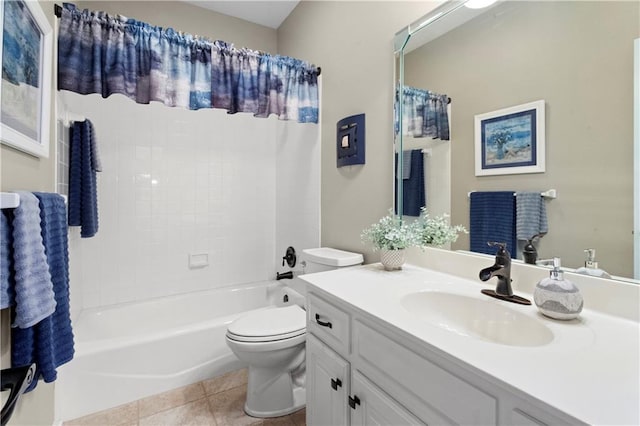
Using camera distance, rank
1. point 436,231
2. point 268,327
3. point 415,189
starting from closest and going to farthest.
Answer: point 436,231, point 415,189, point 268,327

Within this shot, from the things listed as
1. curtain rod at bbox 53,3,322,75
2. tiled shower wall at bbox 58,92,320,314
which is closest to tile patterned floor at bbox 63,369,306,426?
tiled shower wall at bbox 58,92,320,314

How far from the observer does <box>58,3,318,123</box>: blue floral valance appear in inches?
55.4

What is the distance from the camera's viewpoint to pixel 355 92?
1779mm

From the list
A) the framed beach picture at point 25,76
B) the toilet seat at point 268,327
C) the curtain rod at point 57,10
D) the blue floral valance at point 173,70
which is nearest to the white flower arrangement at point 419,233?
the toilet seat at point 268,327

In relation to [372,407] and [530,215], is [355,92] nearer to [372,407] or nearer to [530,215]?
[530,215]

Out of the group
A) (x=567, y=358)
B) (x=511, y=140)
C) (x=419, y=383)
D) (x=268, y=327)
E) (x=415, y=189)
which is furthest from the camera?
(x=268, y=327)

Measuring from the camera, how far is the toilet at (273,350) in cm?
149

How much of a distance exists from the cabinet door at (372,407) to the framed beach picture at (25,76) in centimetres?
130

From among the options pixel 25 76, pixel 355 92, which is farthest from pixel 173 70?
pixel 355 92

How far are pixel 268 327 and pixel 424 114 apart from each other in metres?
1.33

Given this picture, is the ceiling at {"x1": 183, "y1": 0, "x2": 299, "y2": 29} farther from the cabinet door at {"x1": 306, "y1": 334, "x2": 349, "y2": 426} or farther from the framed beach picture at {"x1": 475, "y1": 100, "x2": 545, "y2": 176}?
the cabinet door at {"x1": 306, "y1": 334, "x2": 349, "y2": 426}

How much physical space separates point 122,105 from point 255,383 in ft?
6.94

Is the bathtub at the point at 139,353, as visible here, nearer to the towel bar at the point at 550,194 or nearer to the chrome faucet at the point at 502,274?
the chrome faucet at the point at 502,274

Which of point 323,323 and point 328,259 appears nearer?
point 323,323
